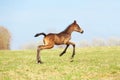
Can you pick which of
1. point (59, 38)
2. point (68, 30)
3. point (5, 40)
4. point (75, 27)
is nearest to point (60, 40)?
point (59, 38)

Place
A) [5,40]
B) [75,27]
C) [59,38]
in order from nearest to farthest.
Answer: [59,38]
[75,27]
[5,40]

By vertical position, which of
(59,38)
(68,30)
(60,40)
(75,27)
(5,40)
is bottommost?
(60,40)

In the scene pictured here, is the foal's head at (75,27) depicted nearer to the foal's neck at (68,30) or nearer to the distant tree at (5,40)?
the foal's neck at (68,30)

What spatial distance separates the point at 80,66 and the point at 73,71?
1.41 meters

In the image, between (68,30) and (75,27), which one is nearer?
(68,30)

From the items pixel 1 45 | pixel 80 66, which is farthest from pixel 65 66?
pixel 1 45

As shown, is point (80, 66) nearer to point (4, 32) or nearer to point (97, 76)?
point (97, 76)

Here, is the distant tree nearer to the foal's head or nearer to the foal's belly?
the foal's head

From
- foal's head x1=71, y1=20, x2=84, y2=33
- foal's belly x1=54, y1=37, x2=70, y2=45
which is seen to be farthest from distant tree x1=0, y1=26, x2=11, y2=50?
foal's belly x1=54, y1=37, x2=70, y2=45

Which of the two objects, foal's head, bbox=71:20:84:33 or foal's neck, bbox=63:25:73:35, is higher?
foal's head, bbox=71:20:84:33

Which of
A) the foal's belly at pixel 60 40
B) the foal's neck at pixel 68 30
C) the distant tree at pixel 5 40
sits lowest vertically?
the foal's belly at pixel 60 40

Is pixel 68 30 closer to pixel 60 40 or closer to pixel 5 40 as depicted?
pixel 60 40

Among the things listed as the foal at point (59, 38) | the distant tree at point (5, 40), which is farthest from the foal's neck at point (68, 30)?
the distant tree at point (5, 40)

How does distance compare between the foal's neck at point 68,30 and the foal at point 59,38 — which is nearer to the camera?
the foal at point 59,38
